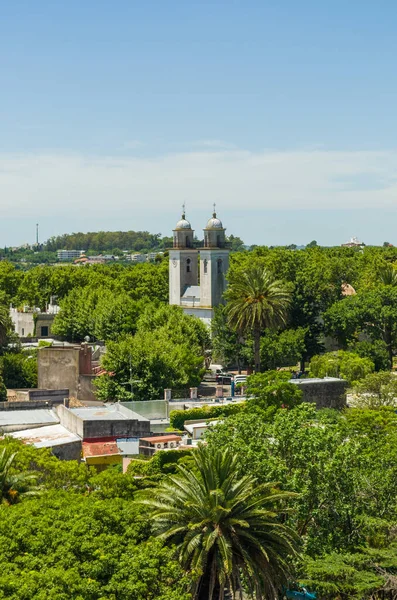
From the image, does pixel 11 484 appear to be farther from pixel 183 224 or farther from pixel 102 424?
pixel 183 224

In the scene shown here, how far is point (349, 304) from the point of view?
7006 centimetres

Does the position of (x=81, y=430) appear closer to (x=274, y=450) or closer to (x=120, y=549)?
(x=274, y=450)

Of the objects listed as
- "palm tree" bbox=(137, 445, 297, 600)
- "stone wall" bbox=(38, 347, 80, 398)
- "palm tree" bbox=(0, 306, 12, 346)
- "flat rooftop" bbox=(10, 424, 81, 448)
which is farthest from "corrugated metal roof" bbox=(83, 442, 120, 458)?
"palm tree" bbox=(0, 306, 12, 346)

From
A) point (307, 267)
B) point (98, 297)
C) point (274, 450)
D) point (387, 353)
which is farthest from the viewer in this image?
point (98, 297)

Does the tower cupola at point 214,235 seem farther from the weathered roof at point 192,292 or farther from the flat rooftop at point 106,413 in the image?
the flat rooftop at point 106,413

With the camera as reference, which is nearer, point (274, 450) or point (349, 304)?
point (274, 450)

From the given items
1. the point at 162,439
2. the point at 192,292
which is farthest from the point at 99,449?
the point at 192,292

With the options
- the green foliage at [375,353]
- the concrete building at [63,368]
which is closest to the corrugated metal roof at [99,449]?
the concrete building at [63,368]

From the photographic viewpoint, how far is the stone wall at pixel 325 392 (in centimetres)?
5150

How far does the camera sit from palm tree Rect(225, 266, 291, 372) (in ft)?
199

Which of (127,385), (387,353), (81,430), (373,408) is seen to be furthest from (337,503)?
(387,353)

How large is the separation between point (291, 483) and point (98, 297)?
200ft

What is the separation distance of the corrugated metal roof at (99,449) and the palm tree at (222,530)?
14.6 metres

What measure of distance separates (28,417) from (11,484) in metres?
19.1
